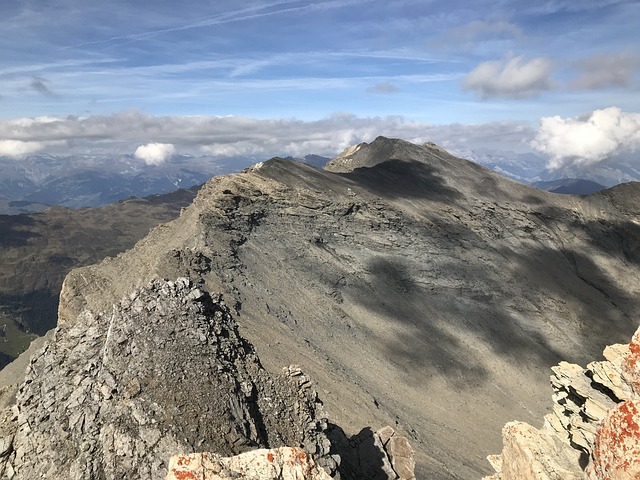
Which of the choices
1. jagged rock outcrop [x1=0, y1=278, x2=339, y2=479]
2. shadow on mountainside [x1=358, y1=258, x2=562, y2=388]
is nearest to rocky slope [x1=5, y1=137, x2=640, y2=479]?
shadow on mountainside [x1=358, y1=258, x2=562, y2=388]

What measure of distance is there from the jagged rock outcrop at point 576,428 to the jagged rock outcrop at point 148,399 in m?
9.12

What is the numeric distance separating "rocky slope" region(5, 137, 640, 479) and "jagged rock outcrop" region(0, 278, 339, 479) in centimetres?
1832

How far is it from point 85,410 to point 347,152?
451ft

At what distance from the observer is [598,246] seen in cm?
10344

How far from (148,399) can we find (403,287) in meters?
61.6

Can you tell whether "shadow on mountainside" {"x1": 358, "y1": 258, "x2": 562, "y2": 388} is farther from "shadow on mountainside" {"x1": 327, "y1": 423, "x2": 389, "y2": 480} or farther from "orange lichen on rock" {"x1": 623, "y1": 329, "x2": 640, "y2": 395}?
"orange lichen on rock" {"x1": 623, "y1": 329, "x2": 640, "y2": 395}

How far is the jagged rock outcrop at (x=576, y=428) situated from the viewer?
13.7 metres

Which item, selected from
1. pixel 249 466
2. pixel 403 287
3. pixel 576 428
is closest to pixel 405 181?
pixel 403 287

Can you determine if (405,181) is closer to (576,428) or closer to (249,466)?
(576,428)

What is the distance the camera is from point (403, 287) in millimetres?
74062

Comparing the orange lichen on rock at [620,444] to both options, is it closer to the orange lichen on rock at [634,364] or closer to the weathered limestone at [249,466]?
the orange lichen on rock at [634,364]

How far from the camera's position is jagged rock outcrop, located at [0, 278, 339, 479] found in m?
14.9

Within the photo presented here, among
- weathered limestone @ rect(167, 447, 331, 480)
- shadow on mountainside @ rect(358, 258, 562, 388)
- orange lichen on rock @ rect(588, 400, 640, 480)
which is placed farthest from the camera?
shadow on mountainside @ rect(358, 258, 562, 388)

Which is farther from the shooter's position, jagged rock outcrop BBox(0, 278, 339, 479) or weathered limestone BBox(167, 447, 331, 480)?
jagged rock outcrop BBox(0, 278, 339, 479)
